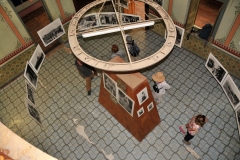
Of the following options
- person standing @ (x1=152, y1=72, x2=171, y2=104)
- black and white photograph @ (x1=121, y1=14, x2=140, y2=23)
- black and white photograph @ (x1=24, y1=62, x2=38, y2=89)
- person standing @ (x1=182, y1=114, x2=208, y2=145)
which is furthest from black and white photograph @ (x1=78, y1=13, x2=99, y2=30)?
person standing @ (x1=182, y1=114, x2=208, y2=145)

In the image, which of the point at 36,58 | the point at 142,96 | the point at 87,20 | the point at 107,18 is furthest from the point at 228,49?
the point at 36,58

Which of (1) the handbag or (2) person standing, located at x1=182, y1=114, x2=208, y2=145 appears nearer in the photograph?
(2) person standing, located at x1=182, y1=114, x2=208, y2=145

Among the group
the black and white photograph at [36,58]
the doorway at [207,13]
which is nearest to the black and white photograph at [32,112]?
the black and white photograph at [36,58]

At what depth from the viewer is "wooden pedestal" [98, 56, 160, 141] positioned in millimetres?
4141

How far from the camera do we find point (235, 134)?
4.95 metres

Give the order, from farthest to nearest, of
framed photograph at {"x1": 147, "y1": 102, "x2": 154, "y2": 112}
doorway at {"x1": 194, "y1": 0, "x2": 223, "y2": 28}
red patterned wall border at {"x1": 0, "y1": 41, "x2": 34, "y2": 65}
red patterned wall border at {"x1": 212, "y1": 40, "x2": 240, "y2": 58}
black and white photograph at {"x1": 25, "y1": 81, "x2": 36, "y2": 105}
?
doorway at {"x1": 194, "y1": 0, "x2": 223, "y2": 28}, red patterned wall border at {"x1": 0, "y1": 41, "x2": 34, "y2": 65}, black and white photograph at {"x1": 25, "y1": 81, "x2": 36, "y2": 105}, red patterned wall border at {"x1": 212, "y1": 40, "x2": 240, "y2": 58}, framed photograph at {"x1": 147, "y1": 102, "x2": 154, "y2": 112}

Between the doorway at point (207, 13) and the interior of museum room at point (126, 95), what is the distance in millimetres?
1763

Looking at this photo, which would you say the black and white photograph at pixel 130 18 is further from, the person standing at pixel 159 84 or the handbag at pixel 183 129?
the handbag at pixel 183 129

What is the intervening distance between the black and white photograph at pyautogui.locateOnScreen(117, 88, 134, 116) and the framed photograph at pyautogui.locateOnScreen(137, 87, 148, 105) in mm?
185

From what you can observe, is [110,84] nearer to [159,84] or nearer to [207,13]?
[159,84]

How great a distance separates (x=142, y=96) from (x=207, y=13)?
566cm

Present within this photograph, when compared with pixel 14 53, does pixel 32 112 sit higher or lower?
lower

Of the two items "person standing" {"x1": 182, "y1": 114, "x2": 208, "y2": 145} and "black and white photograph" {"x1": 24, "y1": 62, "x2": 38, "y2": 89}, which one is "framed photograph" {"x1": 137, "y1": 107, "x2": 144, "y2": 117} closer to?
"person standing" {"x1": 182, "y1": 114, "x2": 208, "y2": 145}

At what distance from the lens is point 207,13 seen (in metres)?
8.02
